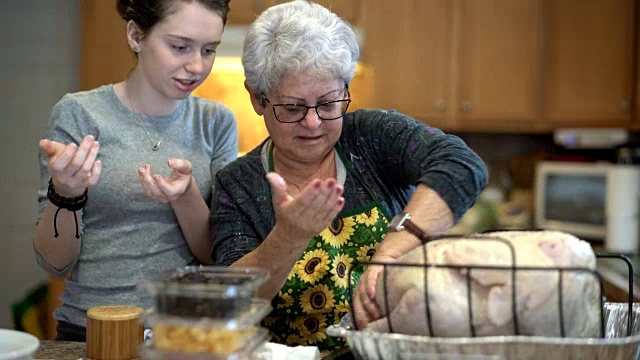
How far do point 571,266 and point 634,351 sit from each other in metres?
0.11

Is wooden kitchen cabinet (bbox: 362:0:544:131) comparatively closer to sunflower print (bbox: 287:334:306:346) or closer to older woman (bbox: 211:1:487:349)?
older woman (bbox: 211:1:487:349)

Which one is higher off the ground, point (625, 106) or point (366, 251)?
point (625, 106)

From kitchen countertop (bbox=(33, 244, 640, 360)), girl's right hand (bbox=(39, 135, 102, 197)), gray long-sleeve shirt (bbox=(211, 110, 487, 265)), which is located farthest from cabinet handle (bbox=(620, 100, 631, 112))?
girl's right hand (bbox=(39, 135, 102, 197))

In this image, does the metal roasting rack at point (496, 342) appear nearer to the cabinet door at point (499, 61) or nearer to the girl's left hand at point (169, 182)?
the girl's left hand at point (169, 182)

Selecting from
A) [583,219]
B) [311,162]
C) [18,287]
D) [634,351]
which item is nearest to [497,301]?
[634,351]

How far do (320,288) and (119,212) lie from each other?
459mm

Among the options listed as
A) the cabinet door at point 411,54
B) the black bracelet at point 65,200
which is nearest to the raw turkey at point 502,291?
the black bracelet at point 65,200

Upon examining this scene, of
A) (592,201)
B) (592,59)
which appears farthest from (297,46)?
(592,59)

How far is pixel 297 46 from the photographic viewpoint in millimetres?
1293

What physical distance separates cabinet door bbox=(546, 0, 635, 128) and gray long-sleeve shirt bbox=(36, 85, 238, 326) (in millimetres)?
2686

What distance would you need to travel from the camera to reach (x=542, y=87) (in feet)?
12.6

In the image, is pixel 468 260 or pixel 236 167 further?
pixel 236 167

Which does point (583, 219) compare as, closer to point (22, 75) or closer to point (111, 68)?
point (111, 68)

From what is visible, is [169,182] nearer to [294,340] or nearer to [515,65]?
[294,340]
